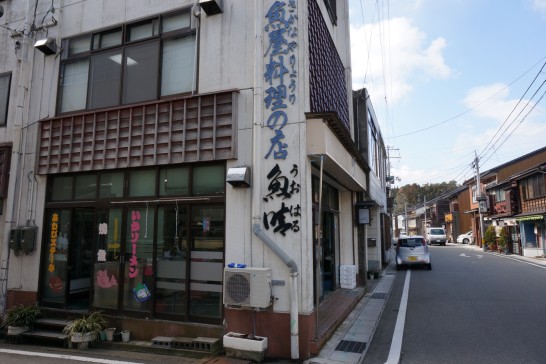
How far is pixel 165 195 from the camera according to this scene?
7.41m

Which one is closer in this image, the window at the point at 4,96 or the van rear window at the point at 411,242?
the window at the point at 4,96

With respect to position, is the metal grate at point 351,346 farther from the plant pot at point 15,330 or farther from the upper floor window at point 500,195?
the upper floor window at point 500,195

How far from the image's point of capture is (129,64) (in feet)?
27.0

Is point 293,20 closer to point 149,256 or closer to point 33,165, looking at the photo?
point 149,256

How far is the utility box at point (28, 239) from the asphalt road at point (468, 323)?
25.0 ft

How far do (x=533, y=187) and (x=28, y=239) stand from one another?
30.9 metres

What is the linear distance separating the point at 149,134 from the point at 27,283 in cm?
471

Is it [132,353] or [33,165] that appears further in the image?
[33,165]

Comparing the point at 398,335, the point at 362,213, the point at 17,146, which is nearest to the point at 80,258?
the point at 17,146

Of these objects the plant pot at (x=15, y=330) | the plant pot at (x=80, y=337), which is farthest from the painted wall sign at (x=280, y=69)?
the plant pot at (x=15, y=330)

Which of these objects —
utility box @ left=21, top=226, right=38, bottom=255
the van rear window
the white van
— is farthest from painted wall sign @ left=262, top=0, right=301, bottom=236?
the white van

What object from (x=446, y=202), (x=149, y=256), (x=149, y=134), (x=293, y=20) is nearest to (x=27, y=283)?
(x=149, y=256)

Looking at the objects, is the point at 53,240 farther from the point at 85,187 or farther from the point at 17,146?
the point at 17,146

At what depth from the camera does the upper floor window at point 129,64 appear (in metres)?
7.72
